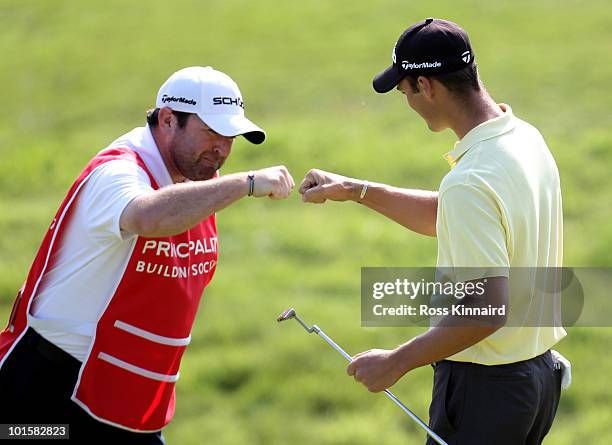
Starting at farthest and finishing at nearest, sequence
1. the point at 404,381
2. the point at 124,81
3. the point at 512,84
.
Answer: the point at 124,81 → the point at 512,84 → the point at 404,381

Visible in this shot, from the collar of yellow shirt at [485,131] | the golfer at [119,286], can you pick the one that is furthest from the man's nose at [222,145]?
the collar of yellow shirt at [485,131]

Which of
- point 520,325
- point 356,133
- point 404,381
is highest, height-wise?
point 520,325

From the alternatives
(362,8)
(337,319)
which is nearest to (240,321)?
(337,319)

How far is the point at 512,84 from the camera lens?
1495 cm

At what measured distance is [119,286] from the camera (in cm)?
450

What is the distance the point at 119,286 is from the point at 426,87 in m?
1.53

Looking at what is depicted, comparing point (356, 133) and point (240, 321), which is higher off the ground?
point (356, 133)

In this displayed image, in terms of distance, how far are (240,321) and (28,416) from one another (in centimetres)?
543

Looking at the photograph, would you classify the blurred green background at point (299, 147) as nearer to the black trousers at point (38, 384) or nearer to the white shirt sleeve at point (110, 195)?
the black trousers at point (38, 384)

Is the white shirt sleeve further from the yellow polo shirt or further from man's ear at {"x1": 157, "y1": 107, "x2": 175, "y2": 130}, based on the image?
the yellow polo shirt

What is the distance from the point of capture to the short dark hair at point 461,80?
420cm

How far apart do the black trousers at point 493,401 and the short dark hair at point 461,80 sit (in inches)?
43.8

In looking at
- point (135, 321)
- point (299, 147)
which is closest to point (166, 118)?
point (135, 321)

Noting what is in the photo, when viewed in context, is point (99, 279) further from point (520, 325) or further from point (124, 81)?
point (124, 81)
